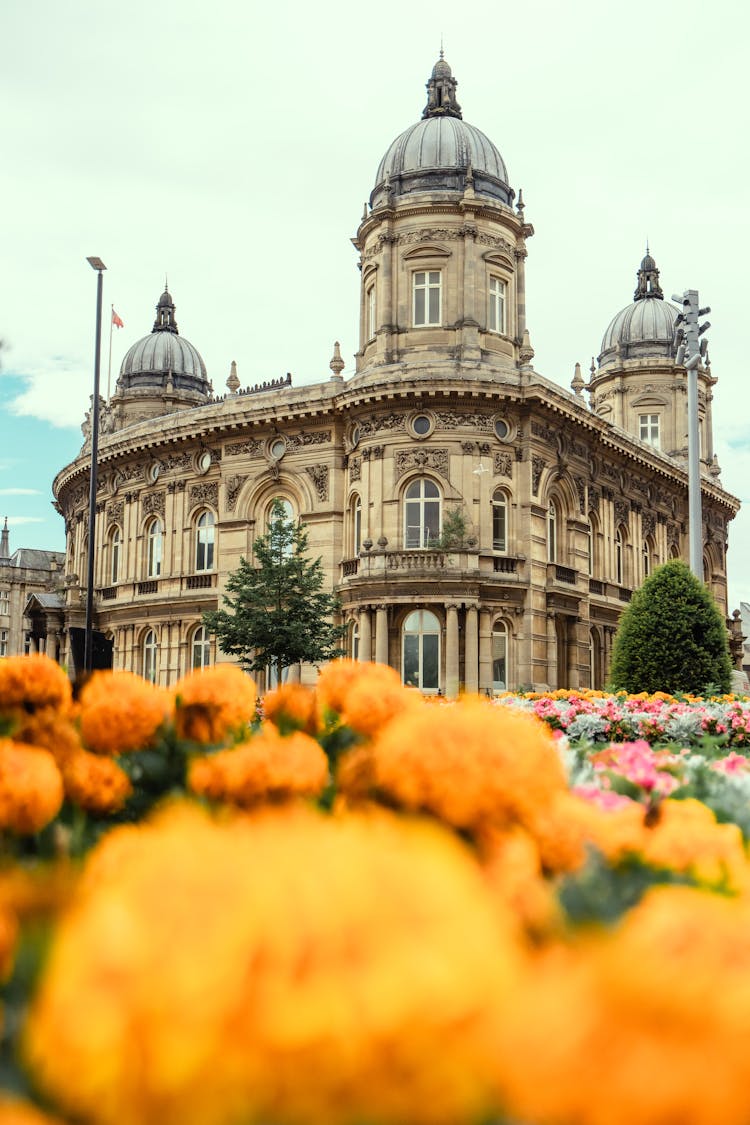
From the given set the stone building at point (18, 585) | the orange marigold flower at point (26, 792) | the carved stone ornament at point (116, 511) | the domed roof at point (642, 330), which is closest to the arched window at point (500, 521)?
the carved stone ornament at point (116, 511)

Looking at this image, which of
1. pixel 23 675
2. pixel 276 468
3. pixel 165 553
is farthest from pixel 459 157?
pixel 23 675

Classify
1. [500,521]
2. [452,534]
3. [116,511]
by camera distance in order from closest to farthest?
[452,534] < [500,521] < [116,511]

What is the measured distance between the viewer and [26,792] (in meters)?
2.63

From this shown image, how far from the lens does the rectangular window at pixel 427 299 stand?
3634 cm

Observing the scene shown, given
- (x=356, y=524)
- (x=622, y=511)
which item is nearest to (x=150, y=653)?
(x=356, y=524)

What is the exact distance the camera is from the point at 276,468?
38.3m

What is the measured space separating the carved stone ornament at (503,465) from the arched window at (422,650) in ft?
17.5

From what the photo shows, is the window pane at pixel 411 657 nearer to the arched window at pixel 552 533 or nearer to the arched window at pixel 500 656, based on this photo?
the arched window at pixel 500 656

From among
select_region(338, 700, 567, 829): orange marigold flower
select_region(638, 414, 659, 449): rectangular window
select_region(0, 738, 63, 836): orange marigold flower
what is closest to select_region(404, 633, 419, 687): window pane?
select_region(638, 414, 659, 449): rectangular window

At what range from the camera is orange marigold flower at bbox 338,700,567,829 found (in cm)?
220

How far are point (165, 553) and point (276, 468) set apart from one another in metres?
6.74

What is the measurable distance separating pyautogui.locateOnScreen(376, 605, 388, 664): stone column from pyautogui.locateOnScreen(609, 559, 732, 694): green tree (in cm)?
1357

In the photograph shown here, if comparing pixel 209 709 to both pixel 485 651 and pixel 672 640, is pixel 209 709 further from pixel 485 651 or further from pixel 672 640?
pixel 485 651

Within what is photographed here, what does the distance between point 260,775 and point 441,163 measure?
123 feet
